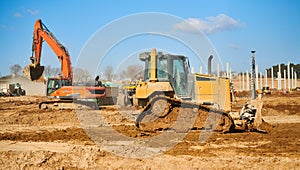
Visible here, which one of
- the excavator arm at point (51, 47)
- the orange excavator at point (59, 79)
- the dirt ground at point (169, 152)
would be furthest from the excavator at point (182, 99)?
the excavator arm at point (51, 47)

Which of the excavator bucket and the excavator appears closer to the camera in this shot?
the excavator

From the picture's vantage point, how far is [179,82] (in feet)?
36.0

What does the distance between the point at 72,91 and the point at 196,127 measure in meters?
10.7

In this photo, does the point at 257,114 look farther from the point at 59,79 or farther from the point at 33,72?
the point at 33,72

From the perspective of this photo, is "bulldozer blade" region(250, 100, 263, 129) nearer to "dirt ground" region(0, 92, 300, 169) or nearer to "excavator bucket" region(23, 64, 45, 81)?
"dirt ground" region(0, 92, 300, 169)

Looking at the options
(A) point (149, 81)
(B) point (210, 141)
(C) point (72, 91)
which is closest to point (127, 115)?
(C) point (72, 91)

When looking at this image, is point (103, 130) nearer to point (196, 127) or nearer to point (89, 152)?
point (196, 127)

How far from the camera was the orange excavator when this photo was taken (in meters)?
19.5

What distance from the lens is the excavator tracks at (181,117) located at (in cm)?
1002

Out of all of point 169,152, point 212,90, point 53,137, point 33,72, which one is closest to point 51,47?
point 33,72

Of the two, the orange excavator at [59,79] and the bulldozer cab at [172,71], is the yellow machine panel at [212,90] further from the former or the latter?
the orange excavator at [59,79]

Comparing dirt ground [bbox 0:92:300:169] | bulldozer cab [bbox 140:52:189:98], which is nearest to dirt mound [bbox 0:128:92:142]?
dirt ground [bbox 0:92:300:169]

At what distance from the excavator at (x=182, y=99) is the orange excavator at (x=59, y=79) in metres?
8.95

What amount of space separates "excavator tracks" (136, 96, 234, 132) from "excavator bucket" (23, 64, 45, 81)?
12192 mm
